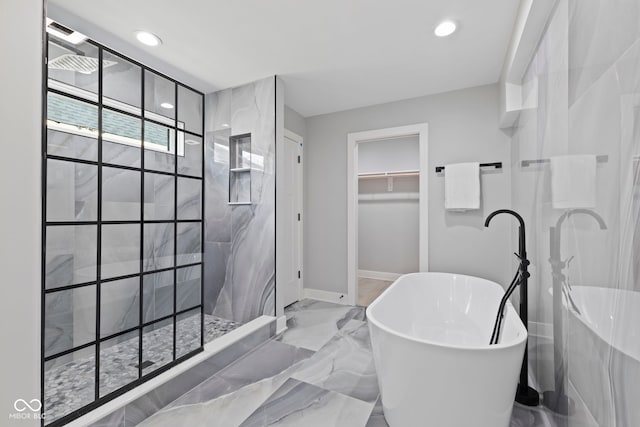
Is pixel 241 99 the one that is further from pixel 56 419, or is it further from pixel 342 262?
pixel 56 419

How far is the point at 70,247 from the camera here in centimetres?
156

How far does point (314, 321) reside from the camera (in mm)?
3021

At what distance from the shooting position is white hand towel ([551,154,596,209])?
1061 mm

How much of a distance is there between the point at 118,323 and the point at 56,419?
46 cm

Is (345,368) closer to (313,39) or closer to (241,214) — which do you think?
(241,214)

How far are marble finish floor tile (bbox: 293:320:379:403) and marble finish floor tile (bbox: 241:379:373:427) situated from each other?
0.27ft

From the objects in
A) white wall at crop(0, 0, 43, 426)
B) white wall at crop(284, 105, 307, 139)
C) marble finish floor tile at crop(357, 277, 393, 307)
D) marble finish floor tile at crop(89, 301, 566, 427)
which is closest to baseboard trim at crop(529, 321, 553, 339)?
marble finish floor tile at crop(89, 301, 566, 427)

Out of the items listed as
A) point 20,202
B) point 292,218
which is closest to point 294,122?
point 292,218

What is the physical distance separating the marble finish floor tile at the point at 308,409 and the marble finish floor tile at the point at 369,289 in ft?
6.00

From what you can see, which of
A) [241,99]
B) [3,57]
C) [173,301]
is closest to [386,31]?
[241,99]

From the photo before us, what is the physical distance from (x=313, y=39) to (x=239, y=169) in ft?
4.65

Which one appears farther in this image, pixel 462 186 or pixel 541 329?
pixel 462 186

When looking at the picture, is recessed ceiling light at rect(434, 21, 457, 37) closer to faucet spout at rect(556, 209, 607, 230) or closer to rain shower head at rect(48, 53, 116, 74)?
faucet spout at rect(556, 209, 607, 230)

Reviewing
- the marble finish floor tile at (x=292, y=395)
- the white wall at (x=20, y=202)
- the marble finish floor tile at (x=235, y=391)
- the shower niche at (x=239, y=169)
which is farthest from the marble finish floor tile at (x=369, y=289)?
the white wall at (x=20, y=202)
